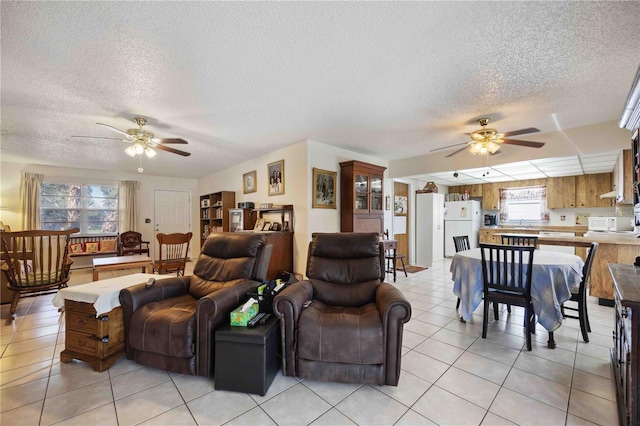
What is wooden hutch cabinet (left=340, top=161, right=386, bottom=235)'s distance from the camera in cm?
444

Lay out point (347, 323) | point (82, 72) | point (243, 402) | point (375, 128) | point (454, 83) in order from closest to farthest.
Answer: point (243, 402) < point (347, 323) < point (82, 72) < point (454, 83) < point (375, 128)

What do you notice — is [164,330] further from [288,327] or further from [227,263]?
[288,327]

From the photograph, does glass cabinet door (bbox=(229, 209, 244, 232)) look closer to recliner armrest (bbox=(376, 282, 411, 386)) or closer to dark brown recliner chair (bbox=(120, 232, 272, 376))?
dark brown recliner chair (bbox=(120, 232, 272, 376))

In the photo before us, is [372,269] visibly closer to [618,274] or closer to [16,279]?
[618,274]

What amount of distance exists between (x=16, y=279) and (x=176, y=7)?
351cm

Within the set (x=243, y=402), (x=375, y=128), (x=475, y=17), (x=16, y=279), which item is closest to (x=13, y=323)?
(x=16, y=279)

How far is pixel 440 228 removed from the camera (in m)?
6.70

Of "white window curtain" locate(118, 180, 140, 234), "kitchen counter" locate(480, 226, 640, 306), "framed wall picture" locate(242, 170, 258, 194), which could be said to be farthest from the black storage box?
"white window curtain" locate(118, 180, 140, 234)

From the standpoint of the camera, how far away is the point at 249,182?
5.43m

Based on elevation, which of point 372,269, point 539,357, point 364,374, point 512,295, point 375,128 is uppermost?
point 375,128

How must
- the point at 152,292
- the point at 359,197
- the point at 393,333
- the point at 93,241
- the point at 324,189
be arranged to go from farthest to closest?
the point at 93,241 < the point at 359,197 < the point at 324,189 < the point at 152,292 < the point at 393,333

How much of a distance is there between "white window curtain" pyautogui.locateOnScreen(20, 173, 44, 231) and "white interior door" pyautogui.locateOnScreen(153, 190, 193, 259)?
7.18 ft

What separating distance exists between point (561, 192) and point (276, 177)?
686 cm

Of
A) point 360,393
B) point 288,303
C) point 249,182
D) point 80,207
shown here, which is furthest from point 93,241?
point 360,393
